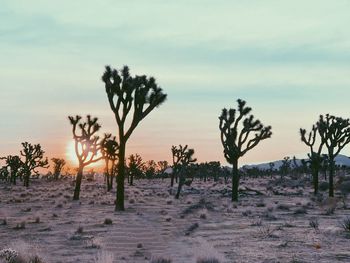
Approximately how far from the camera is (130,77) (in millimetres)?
22812

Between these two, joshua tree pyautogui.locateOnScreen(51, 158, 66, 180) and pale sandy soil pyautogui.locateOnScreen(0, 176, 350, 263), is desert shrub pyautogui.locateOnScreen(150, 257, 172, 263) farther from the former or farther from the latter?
joshua tree pyautogui.locateOnScreen(51, 158, 66, 180)

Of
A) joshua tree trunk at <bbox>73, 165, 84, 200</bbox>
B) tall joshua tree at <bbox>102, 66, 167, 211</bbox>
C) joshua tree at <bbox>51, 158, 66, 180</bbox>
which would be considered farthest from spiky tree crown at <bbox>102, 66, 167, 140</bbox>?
joshua tree at <bbox>51, 158, 66, 180</bbox>

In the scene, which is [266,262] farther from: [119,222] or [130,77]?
[130,77]

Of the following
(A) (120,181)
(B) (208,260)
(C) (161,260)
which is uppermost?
(A) (120,181)

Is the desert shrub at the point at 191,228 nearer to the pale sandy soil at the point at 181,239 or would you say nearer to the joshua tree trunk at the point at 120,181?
the pale sandy soil at the point at 181,239

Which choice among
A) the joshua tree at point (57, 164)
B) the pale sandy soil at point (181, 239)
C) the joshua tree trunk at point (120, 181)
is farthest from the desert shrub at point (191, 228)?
the joshua tree at point (57, 164)

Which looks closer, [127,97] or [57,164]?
[127,97]

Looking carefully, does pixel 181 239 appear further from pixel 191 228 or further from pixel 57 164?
pixel 57 164

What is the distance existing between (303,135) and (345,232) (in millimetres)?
25427

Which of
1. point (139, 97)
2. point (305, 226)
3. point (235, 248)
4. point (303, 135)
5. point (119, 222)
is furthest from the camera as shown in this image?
point (303, 135)

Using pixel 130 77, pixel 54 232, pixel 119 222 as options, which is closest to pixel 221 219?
pixel 119 222

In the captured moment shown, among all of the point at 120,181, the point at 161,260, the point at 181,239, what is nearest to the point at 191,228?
the point at 181,239

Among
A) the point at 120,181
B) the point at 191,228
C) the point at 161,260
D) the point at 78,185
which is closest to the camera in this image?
the point at 161,260

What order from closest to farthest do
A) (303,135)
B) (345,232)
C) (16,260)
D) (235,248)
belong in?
(16,260)
(235,248)
(345,232)
(303,135)
